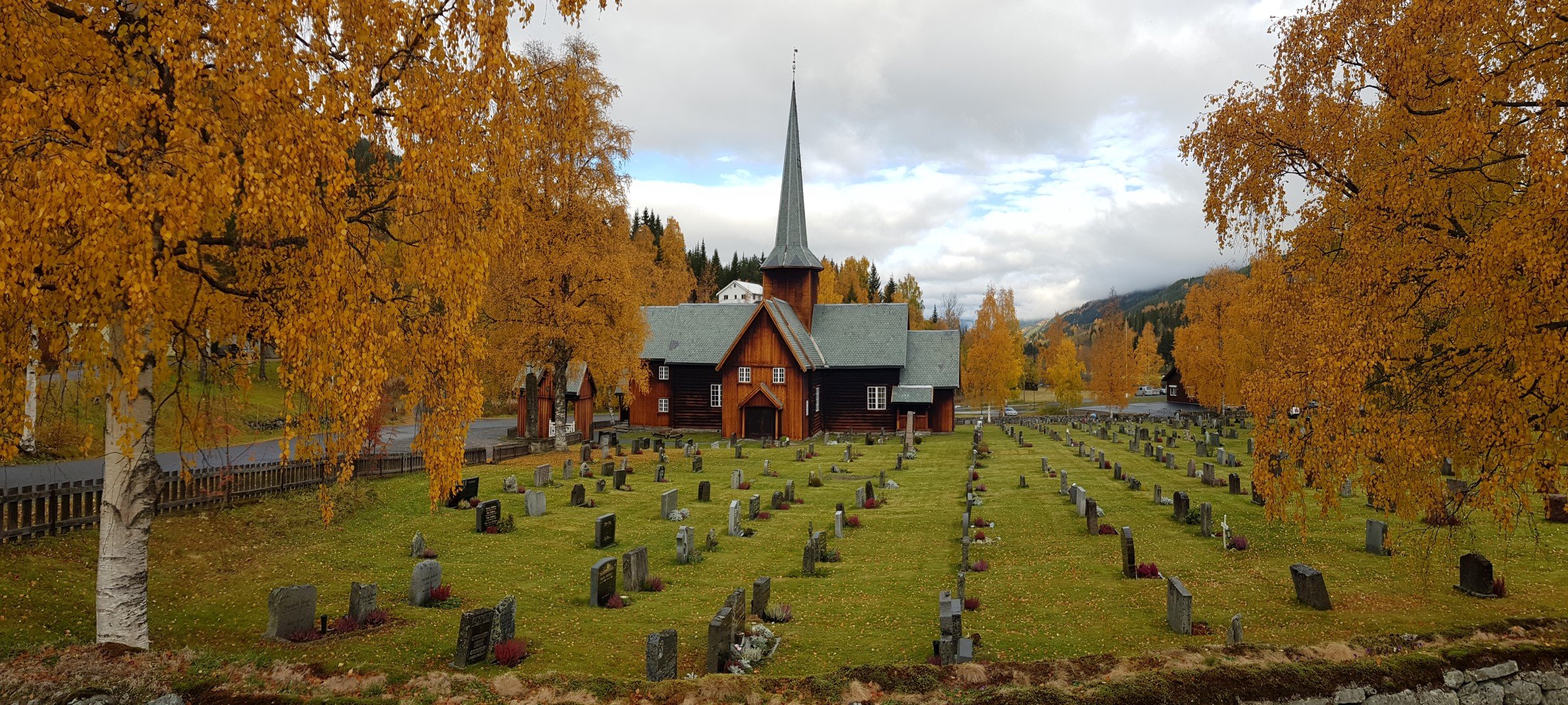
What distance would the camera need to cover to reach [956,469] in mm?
31438

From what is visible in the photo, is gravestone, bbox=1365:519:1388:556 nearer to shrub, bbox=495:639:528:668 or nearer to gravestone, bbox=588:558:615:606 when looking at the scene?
gravestone, bbox=588:558:615:606

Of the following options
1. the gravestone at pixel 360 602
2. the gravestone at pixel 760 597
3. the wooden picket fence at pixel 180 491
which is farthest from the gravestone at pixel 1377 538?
the wooden picket fence at pixel 180 491

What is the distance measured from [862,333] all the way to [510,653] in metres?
39.3

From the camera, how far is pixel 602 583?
13258 mm

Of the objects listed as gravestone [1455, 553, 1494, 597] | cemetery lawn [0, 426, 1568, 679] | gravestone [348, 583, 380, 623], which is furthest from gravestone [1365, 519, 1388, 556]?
gravestone [348, 583, 380, 623]

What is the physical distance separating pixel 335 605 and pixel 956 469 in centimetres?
2384

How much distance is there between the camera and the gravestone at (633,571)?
1419 cm

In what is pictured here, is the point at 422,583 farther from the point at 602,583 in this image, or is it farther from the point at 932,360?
the point at 932,360

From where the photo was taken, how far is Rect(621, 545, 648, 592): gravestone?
14188mm

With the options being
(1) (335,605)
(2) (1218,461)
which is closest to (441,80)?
(1) (335,605)

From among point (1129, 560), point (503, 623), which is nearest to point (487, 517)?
point (503, 623)

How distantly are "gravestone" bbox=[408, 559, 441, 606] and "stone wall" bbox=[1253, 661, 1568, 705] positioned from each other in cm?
1315

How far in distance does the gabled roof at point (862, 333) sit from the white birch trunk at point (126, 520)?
129ft

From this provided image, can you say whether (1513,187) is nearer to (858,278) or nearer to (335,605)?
(335,605)
